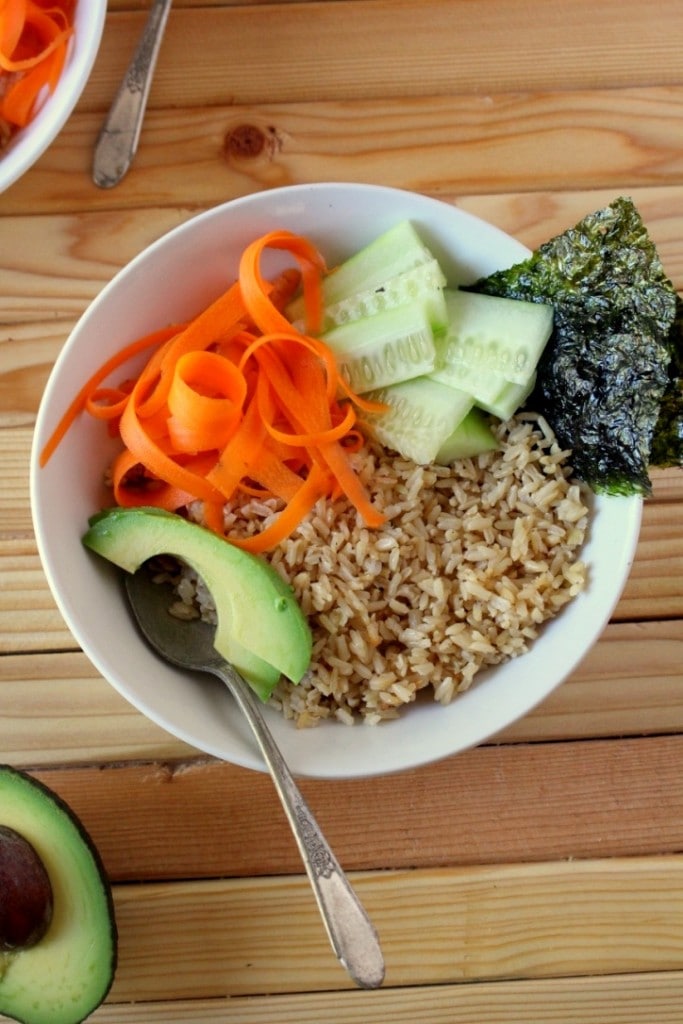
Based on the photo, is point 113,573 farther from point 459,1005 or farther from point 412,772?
point 459,1005

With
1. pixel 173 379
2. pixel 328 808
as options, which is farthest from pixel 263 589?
pixel 328 808

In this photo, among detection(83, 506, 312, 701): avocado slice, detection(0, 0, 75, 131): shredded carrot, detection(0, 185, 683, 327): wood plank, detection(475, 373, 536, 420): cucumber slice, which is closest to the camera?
detection(83, 506, 312, 701): avocado slice

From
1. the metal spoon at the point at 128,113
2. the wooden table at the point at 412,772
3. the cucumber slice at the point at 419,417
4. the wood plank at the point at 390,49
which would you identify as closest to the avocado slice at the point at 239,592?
the cucumber slice at the point at 419,417

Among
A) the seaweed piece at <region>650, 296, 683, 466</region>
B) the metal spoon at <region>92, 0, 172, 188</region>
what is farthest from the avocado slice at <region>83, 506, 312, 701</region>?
the metal spoon at <region>92, 0, 172, 188</region>

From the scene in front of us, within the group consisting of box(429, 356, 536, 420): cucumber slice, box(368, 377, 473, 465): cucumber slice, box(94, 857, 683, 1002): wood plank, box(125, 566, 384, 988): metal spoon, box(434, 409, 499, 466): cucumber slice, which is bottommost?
box(94, 857, 683, 1002): wood plank

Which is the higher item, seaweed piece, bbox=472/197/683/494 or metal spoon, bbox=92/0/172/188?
metal spoon, bbox=92/0/172/188

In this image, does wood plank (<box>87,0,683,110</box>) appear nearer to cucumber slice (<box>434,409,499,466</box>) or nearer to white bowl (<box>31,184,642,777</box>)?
white bowl (<box>31,184,642,777</box>)

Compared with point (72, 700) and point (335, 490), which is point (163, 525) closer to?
point (335, 490)
